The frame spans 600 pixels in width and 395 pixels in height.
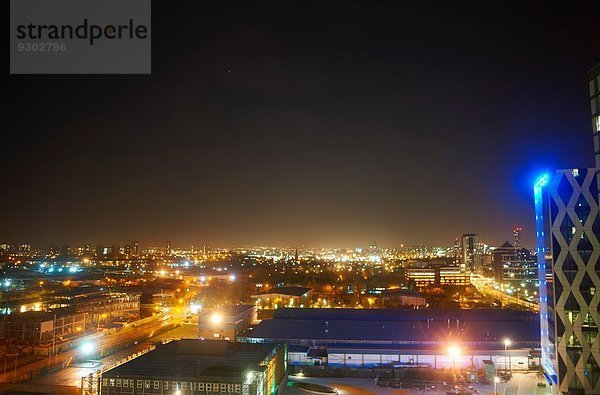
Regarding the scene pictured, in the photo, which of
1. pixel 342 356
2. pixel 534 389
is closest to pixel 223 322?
pixel 342 356

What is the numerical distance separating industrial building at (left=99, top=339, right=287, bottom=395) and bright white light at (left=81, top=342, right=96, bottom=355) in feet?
16.3

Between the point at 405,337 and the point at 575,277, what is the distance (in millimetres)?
5865

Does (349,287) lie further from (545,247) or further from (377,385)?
(545,247)

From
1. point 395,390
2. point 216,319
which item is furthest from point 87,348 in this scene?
point 395,390

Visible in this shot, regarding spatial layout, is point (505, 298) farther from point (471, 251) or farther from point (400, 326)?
point (471, 251)

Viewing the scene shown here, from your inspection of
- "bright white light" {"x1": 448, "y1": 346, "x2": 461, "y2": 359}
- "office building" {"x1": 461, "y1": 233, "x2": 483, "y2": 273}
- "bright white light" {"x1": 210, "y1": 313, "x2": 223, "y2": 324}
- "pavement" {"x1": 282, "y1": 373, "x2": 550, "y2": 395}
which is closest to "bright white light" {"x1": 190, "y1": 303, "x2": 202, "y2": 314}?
"bright white light" {"x1": 210, "y1": 313, "x2": 223, "y2": 324}

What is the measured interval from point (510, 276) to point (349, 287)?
12293mm

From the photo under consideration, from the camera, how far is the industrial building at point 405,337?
11859 mm

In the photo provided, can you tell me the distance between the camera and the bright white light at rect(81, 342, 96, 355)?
13602 mm

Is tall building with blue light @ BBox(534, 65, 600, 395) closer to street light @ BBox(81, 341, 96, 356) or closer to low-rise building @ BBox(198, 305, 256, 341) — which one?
low-rise building @ BBox(198, 305, 256, 341)

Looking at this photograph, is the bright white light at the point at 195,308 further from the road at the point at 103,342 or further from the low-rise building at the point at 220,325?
the low-rise building at the point at 220,325

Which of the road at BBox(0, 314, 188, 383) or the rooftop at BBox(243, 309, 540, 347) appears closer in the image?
the road at BBox(0, 314, 188, 383)

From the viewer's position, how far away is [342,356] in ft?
39.7

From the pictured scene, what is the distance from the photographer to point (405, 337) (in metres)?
12.8
